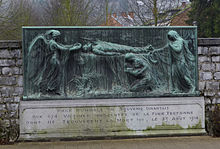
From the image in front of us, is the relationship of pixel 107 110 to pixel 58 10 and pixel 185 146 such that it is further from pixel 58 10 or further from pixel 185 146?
pixel 58 10

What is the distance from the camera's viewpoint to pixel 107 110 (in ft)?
22.0

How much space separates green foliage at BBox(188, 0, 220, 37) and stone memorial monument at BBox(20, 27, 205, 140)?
15.1m

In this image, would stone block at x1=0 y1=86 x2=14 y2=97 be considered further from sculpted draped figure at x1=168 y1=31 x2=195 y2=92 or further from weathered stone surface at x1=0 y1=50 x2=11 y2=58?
sculpted draped figure at x1=168 y1=31 x2=195 y2=92

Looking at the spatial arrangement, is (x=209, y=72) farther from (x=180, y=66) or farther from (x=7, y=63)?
(x=7, y=63)

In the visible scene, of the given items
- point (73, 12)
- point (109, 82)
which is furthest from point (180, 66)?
point (73, 12)

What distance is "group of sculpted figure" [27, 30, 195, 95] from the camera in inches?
264

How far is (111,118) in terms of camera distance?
22.0 ft

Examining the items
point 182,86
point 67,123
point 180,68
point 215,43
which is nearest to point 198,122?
point 182,86

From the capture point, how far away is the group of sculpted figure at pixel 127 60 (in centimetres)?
671

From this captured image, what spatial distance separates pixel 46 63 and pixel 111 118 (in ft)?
7.04

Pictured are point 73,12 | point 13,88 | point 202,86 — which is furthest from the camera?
point 73,12

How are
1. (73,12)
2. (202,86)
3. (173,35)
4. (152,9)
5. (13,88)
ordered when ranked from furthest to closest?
(73,12) → (152,9) → (202,86) → (173,35) → (13,88)

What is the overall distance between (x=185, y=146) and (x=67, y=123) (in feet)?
9.40

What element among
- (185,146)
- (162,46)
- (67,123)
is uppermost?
Result: (162,46)
